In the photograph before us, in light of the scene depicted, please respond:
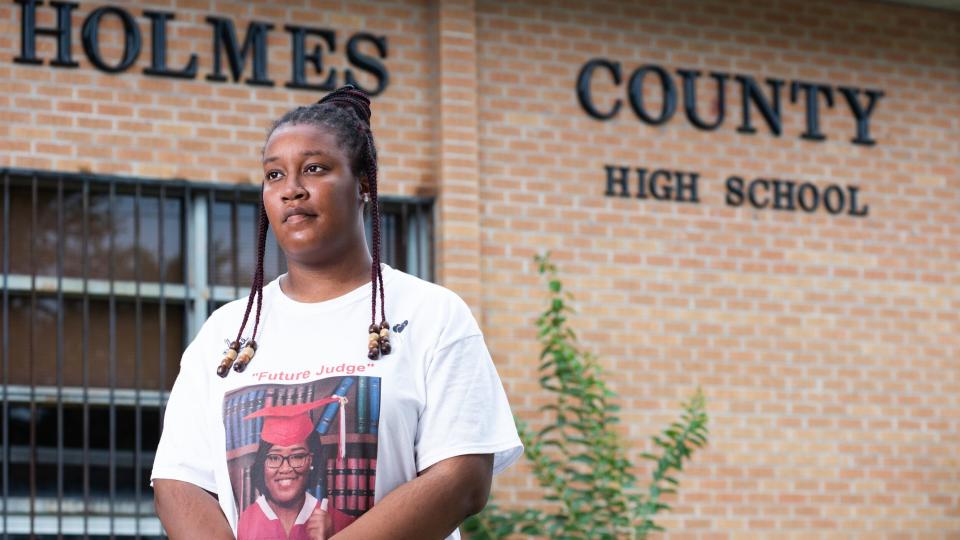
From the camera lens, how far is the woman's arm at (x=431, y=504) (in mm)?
2438

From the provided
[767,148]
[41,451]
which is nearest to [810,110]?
[767,148]

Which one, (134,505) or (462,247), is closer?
(134,505)

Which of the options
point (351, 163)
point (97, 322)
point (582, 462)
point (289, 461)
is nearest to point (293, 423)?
point (289, 461)

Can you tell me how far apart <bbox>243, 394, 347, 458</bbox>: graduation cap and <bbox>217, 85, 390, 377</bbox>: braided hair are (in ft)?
0.38

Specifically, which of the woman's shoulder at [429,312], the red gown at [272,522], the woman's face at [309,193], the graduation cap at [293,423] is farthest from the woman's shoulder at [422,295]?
the red gown at [272,522]

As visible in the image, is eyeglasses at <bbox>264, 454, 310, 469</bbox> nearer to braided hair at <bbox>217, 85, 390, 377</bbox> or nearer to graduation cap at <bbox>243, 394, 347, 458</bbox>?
graduation cap at <bbox>243, 394, 347, 458</bbox>

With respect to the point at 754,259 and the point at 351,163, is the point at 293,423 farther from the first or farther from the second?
the point at 754,259

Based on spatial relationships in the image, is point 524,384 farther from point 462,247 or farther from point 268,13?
point 268,13

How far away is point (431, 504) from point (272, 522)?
9.9 inches

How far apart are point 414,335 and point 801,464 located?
6.07 m

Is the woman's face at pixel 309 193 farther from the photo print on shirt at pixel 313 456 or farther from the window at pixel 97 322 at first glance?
the window at pixel 97 322

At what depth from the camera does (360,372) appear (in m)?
2.53

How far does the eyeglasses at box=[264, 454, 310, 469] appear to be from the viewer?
8.16 feet

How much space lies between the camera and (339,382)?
8.26ft
